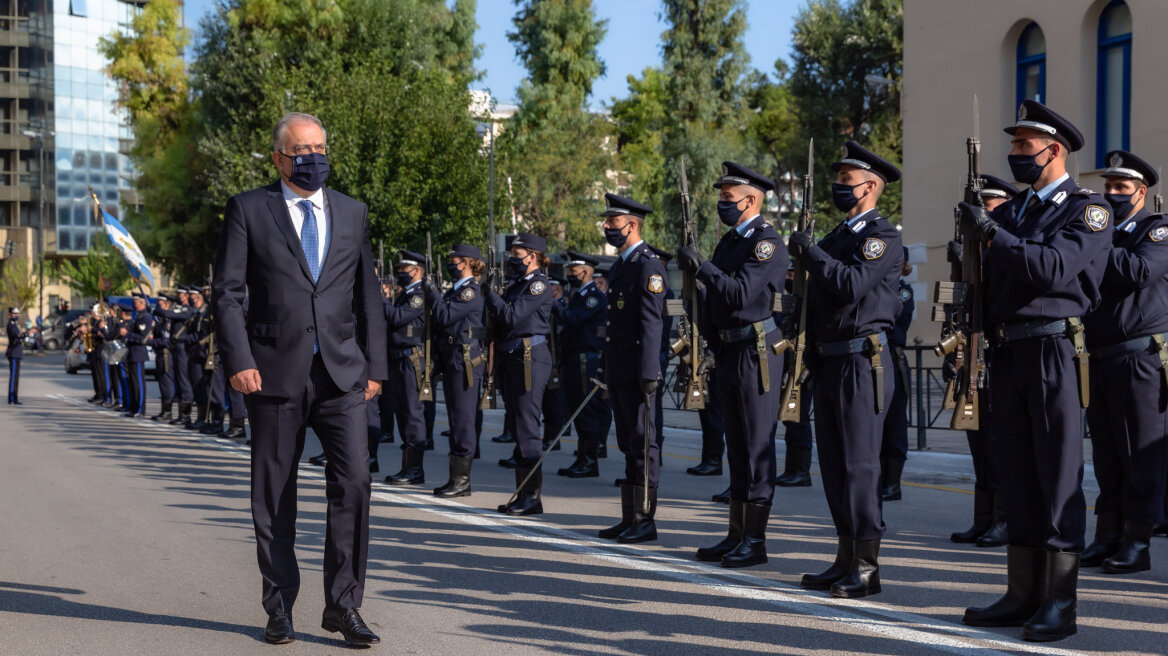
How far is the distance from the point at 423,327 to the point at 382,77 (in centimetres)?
2326

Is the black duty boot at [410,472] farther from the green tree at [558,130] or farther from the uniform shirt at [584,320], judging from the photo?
the green tree at [558,130]

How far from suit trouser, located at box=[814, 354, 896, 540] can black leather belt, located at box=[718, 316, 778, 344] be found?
2.98 ft

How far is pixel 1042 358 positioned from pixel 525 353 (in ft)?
A: 16.5

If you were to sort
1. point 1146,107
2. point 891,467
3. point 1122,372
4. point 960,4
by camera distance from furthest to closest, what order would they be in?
point 960,4, point 1146,107, point 891,467, point 1122,372

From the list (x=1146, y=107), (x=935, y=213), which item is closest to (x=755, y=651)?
(x=1146, y=107)

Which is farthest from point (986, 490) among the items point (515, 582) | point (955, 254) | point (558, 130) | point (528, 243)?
point (558, 130)

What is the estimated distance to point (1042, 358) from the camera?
5586 millimetres

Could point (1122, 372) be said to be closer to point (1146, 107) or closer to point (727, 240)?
point (727, 240)

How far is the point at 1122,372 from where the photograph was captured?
7277 mm

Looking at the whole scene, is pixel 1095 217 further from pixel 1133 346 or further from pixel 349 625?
pixel 349 625

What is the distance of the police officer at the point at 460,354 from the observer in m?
10.3

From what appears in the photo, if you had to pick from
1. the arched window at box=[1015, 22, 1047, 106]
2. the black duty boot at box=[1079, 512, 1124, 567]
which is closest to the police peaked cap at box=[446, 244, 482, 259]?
the black duty boot at box=[1079, 512, 1124, 567]

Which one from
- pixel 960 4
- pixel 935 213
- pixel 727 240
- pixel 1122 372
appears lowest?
pixel 1122 372

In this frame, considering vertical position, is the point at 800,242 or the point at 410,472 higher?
the point at 800,242
